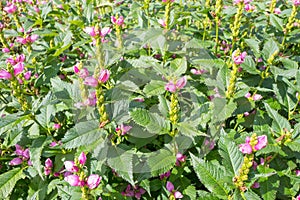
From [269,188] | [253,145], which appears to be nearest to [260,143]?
[253,145]

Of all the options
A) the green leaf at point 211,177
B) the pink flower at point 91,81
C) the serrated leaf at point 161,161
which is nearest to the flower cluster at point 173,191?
the serrated leaf at point 161,161

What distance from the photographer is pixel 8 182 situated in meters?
2.03

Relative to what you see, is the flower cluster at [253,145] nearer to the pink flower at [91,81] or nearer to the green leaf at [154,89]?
the green leaf at [154,89]

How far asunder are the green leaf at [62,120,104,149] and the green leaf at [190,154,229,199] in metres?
0.55

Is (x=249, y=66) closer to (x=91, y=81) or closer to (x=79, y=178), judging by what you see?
(x=91, y=81)

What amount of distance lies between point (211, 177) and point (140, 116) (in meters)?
0.53

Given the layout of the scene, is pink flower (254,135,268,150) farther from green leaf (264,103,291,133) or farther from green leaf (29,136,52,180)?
green leaf (29,136,52,180)

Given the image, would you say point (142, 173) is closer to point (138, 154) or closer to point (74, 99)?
point (138, 154)

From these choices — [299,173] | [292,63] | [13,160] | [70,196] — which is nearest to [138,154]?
[70,196]

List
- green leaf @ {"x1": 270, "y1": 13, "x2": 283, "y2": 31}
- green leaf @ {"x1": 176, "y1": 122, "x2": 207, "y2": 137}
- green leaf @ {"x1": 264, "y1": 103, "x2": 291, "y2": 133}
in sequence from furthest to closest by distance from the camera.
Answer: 1. green leaf @ {"x1": 270, "y1": 13, "x2": 283, "y2": 31}
2. green leaf @ {"x1": 264, "y1": 103, "x2": 291, "y2": 133}
3. green leaf @ {"x1": 176, "y1": 122, "x2": 207, "y2": 137}

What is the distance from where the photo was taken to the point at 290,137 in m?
1.90

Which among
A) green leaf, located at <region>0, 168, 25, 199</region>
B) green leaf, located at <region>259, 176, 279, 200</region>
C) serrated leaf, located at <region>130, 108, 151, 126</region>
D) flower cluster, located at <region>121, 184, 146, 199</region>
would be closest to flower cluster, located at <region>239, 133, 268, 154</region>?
green leaf, located at <region>259, 176, 279, 200</region>

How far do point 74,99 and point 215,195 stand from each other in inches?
39.4

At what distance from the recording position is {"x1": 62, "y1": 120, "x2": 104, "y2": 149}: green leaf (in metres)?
1.68
